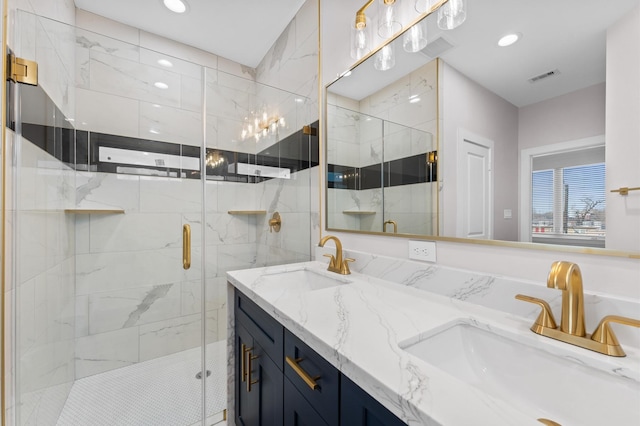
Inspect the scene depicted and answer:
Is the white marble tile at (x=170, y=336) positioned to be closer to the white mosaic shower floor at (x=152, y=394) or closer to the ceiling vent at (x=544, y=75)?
the white mosaic shower floor at (x=152, y=394)

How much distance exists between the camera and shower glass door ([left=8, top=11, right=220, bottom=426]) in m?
1.33

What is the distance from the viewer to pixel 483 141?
2.88 ft

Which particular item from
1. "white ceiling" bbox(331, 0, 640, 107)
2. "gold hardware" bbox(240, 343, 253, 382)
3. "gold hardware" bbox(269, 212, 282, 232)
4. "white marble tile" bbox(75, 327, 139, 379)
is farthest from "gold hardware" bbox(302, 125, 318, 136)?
"white marble tile" bbox(75, 327, 139, 379)

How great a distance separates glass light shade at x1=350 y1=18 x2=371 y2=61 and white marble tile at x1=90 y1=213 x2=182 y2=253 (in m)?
1.60

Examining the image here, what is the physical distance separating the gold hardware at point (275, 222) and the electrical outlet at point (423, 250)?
111 cm

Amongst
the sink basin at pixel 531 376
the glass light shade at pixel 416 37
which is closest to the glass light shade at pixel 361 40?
the glass light shade at pixel 416 37

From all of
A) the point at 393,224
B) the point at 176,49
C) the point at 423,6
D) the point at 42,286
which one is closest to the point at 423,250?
the point at 393,224

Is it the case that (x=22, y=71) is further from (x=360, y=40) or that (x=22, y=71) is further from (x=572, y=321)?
(x=572, y=321)

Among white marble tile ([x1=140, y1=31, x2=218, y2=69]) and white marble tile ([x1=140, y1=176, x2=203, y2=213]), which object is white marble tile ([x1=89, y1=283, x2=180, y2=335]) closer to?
white marble tile ([x1=140, y1=176, x2=203, y2=213])

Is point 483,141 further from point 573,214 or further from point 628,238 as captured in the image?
point 628,238

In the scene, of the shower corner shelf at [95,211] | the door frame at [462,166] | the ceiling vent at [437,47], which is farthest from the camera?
the shower corner shelf at [95,211]

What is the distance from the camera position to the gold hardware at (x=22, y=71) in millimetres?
1006

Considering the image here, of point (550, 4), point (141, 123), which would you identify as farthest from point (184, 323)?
point (550, 4)

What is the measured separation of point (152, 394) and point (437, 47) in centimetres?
244
